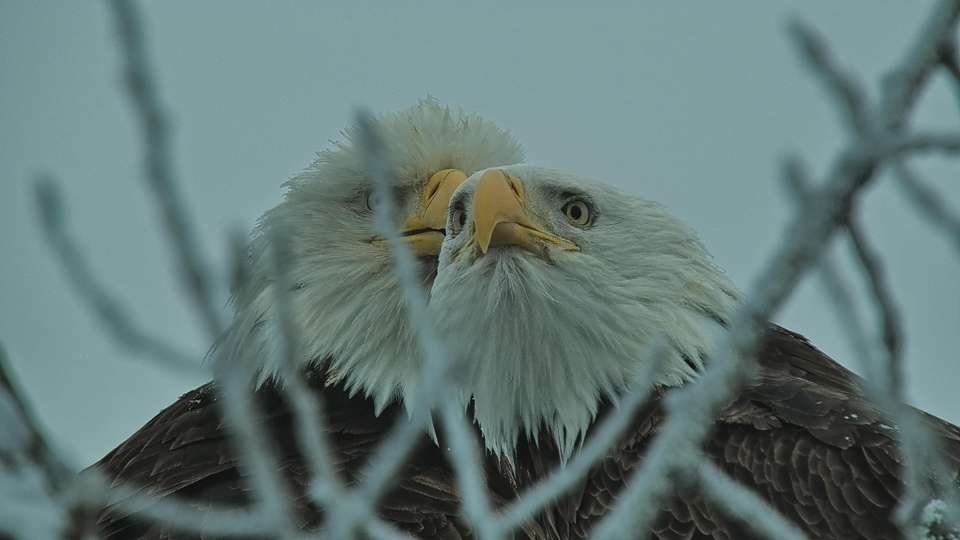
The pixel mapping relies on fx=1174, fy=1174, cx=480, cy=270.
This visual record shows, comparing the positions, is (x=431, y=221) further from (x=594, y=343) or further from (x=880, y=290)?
(x=880, y=290)

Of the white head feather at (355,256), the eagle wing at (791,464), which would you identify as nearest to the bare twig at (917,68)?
the eagle wing at (791,464)

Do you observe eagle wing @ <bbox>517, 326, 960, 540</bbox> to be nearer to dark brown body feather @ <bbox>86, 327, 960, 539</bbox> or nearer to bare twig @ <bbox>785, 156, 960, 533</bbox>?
dark brown body feather @ <bbox>86, 327, 960, 539</bbox>

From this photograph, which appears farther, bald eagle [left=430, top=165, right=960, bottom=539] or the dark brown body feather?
bald eagle [left=430, top=165, right=960, bottom=539]

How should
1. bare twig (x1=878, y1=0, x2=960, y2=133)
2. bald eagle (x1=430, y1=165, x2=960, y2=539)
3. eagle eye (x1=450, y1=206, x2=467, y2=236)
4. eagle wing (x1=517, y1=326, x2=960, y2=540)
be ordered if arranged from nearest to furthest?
1. bare twig (x1=878, y1=0, x2=960, y2=133)
2. eagle wing (x1=517, y1=326, x2=960, y2=540)
3. bald eagle (x1=430, y1=165, x2=960, y2=539)
4. eagle eye (x1=450, y1=206, x2=467, y2=236)

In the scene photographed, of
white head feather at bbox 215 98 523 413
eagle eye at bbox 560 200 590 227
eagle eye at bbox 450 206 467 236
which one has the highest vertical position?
eagle eye at bbox 560 200 590 227

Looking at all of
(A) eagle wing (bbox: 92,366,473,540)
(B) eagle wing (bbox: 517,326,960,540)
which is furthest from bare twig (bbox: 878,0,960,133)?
(A) eagle wing (bbox: 92,366,473,540)

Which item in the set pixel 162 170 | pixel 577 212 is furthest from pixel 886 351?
pixel 577 212

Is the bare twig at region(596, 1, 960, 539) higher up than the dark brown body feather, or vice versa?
the bare twig at region(596, 1, 960, 539)
